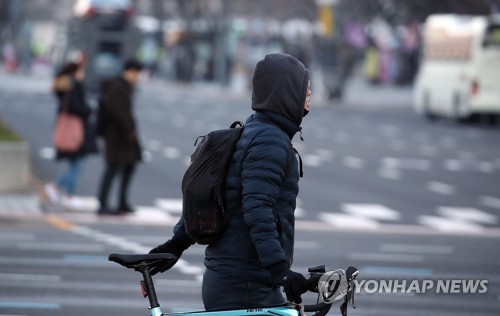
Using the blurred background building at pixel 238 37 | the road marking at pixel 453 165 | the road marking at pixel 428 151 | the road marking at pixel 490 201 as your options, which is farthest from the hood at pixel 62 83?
the blurred background building at pixel 238 37

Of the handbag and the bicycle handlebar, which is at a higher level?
the handbag

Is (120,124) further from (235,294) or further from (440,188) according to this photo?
(235,294)

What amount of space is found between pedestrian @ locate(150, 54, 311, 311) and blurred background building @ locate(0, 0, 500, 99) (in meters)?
49.1

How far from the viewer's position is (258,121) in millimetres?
5207

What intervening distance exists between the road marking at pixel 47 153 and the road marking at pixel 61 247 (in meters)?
11.5

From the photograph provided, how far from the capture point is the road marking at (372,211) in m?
19.1

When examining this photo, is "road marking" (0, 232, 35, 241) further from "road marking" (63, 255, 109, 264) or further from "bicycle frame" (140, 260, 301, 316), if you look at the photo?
"bicycle frame" (140, 260, 301, 316)

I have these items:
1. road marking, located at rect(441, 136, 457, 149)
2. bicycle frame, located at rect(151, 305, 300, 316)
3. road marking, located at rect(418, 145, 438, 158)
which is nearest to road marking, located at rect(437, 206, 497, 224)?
road marking, located at rect(418, 145, 438, 158)

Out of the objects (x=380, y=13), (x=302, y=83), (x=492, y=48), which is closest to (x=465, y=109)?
(x=492, y=48)

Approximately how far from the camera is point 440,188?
77.2 ft

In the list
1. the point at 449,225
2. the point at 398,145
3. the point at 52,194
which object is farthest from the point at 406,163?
the point at 52,194

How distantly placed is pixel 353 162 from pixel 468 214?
27.2 feet

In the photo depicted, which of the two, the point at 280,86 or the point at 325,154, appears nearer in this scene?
the point at 280,86

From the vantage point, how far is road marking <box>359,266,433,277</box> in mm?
12664
